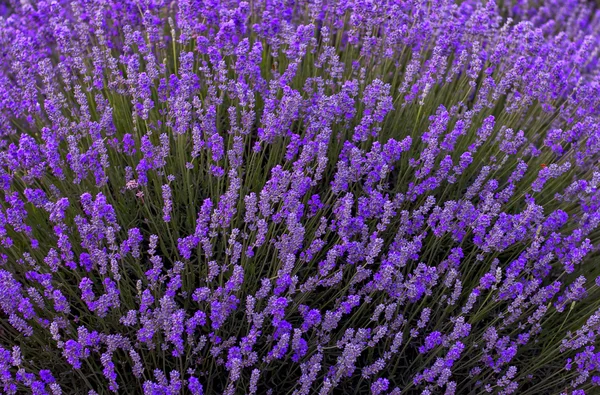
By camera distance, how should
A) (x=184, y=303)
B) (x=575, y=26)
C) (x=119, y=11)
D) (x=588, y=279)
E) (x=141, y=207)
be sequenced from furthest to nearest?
(x=575, y=26)
(x=119, y=11)
(x=588, y=279)
(x=141, y=207)
(x=184, y=303)

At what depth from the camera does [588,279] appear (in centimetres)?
292

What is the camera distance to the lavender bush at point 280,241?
2.13 meters

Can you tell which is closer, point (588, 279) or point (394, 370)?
point (394, 370)

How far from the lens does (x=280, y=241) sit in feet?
7.89

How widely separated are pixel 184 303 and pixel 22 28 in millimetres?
2147

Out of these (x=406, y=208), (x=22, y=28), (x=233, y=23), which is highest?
(x=233, y=23)

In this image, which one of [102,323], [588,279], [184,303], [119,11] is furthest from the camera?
[119,11]

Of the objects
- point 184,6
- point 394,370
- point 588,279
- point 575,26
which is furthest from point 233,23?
point 575,26

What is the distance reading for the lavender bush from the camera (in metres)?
2.13

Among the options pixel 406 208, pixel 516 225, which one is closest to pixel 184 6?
pixel 406 208

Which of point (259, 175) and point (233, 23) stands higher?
point (233, 23)

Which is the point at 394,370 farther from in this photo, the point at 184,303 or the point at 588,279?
the point at 588,279

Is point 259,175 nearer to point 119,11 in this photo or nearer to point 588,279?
point 119,11

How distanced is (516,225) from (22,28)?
117 inches
